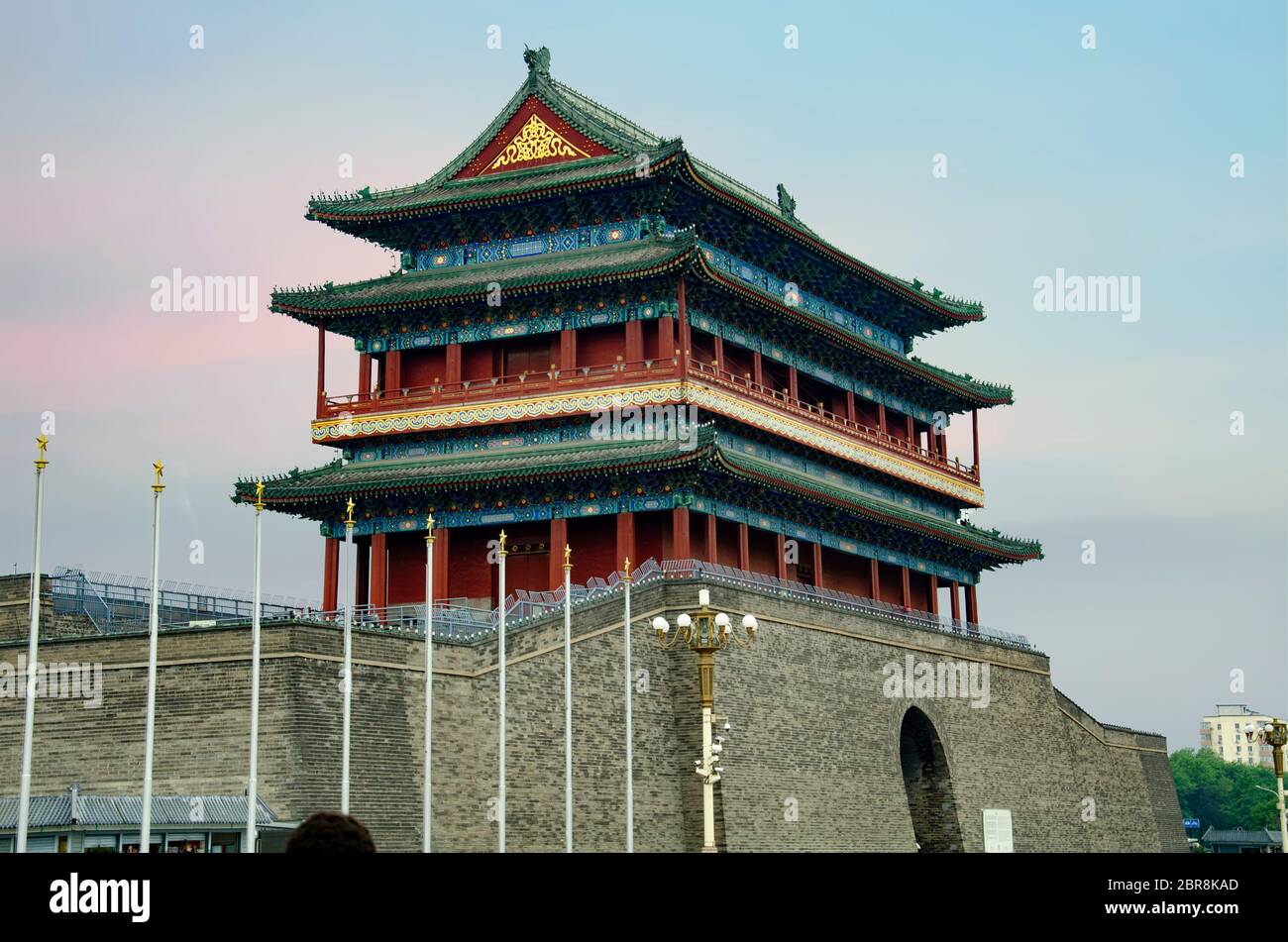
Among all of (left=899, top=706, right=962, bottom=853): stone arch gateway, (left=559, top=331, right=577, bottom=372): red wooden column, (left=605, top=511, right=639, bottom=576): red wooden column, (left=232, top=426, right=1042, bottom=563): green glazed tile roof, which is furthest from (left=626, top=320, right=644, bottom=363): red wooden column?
(left=899, top=706, right=962, bottom=853): stone arch gateway

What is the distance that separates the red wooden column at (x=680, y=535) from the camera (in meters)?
45.4

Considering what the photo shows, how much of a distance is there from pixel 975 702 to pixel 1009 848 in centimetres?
465

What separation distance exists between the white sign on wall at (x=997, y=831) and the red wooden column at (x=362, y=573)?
780 inches

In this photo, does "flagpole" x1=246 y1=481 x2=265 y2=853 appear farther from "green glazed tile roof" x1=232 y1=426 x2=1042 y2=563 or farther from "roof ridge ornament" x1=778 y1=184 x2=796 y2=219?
"roof ridge ornament" x1=778 y1=184 x2=796 y2=219

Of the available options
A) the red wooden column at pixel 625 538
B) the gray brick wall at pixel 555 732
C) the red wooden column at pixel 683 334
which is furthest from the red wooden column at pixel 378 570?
the red wooden column at pixel 683 334

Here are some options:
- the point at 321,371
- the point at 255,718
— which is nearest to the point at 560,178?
the point at 321,371

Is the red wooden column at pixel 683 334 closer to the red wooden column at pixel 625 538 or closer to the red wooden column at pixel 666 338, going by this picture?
the red wooden column at pixel 666 338

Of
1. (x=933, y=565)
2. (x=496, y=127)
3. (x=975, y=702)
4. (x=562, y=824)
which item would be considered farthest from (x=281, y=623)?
(x=933, y=565)

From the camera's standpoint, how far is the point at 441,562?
159 feet

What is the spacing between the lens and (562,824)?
38.2 meters

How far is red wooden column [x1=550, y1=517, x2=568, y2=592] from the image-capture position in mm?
47031

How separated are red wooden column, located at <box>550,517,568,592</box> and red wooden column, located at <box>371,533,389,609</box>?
4666 millimetres

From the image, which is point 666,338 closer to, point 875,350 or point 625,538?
point 625,538

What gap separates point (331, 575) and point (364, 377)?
6432 mm
